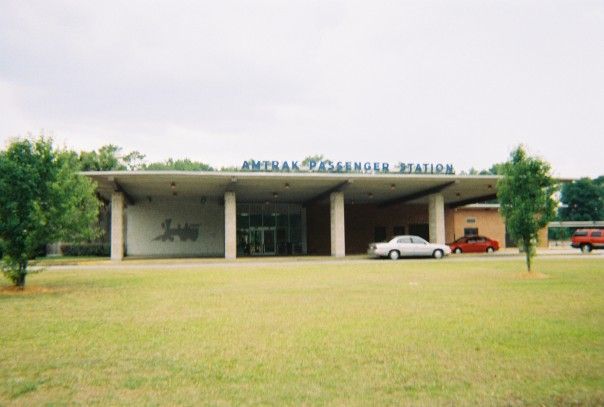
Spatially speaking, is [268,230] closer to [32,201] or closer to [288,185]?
[288,185]

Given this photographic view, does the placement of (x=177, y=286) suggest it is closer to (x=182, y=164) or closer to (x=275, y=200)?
(x=275, y=200)

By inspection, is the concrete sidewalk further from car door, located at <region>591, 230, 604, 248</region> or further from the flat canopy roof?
car door, located at <region>591, 230, 604, 248</region>

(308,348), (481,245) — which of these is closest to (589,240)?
(481,245)

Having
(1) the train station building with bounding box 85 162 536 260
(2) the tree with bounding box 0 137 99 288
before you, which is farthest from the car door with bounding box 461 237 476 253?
(2) the tree with bounding box 0 137 99 288

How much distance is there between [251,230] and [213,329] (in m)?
35.5

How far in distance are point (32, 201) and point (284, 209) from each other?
3123 cm

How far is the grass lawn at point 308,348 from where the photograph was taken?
4902 mm

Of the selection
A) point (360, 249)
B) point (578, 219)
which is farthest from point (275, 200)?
point (578, 219)

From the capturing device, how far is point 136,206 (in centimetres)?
3981

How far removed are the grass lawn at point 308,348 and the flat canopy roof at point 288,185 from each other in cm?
1709

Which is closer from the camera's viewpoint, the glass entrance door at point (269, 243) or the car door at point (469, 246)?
the car door at point (469, 246)

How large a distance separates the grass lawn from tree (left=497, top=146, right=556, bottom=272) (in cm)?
606

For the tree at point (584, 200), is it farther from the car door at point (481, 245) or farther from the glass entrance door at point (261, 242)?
the glass entrance door at point (261, 242)

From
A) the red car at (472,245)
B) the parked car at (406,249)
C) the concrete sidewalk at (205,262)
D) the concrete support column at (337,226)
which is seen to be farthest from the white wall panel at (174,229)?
the red car at (472,245)
